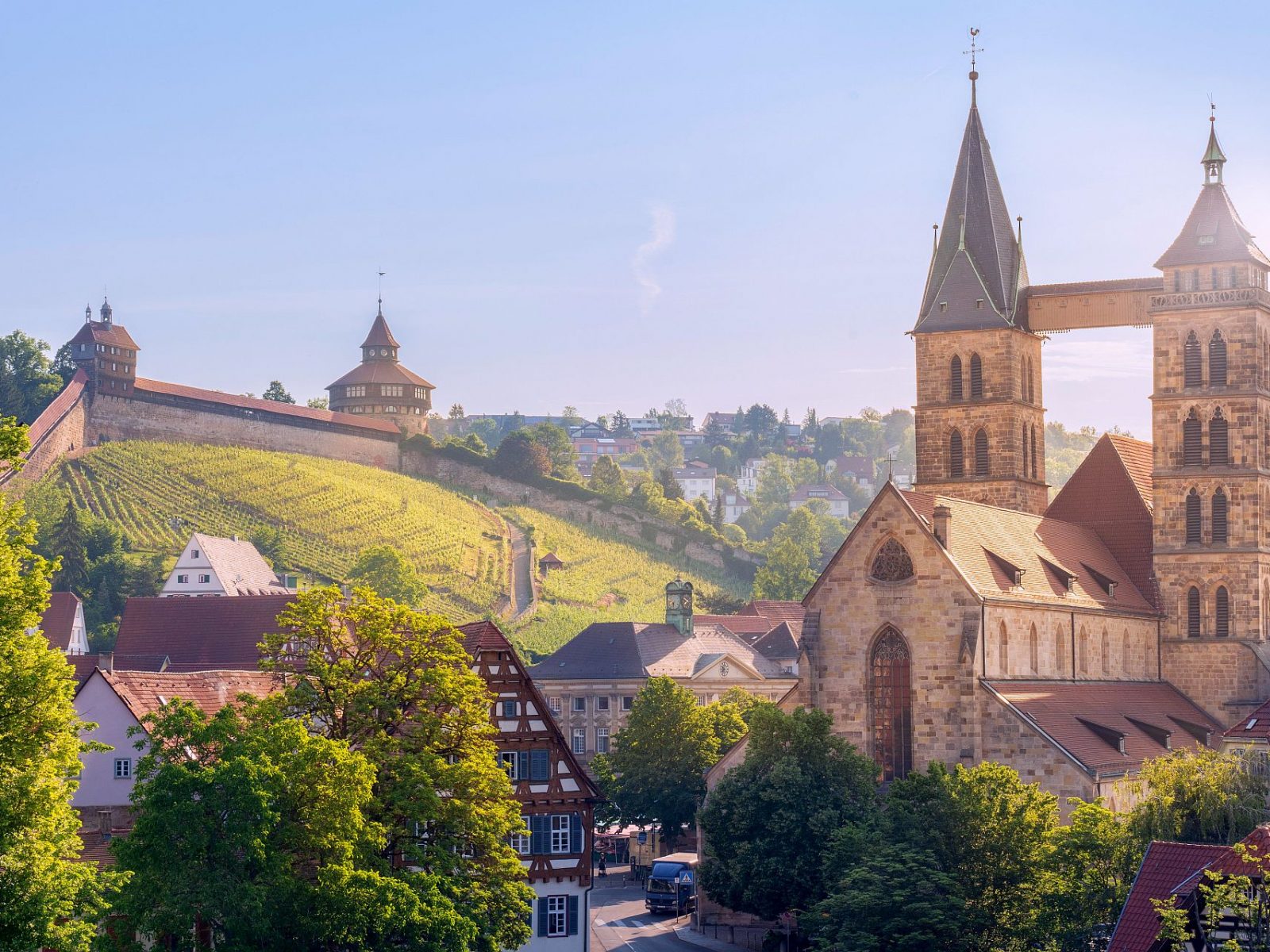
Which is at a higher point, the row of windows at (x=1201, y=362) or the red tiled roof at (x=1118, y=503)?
the row of windows at (x=1201, y=362)

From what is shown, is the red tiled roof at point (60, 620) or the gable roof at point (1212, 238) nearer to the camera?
the gable roof at point (1212, 238)

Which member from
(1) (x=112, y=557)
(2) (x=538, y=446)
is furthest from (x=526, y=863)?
(2) (x=538, y=446)

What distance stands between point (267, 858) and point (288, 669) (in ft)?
20.9

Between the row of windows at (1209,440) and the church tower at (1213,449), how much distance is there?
4 cm

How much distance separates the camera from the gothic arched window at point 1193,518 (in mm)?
80625

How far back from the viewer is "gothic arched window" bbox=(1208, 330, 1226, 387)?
7919 cm

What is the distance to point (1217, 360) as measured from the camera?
79375 mm

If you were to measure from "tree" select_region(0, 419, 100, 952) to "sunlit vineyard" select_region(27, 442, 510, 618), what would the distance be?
105275mm

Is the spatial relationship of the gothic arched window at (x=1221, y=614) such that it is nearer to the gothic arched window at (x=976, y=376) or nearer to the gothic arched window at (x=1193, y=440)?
the gothic arched window at (x=1193, y=440)

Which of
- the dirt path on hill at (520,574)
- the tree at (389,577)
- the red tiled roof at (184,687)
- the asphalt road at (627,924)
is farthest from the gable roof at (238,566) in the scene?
the red tiled roof at (184,687)

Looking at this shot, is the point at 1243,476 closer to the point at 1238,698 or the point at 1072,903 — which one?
the point at 1238,698

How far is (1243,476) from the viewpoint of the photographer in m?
79.4

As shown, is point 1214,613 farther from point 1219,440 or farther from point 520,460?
point 520,460

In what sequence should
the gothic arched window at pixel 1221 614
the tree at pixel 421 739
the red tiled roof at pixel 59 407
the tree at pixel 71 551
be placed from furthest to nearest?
the red tiled roof at pixel 59 407 < the tree at pixel 71 551 < the gothic arched window at pixel 1221 614 < the tree at pixel 421 739
